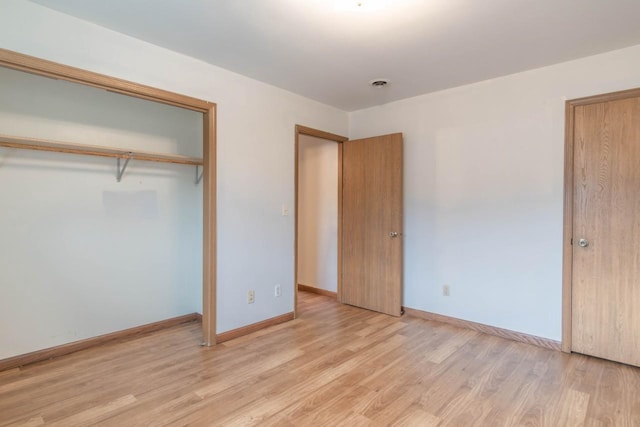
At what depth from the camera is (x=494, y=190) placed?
3199 millimetres

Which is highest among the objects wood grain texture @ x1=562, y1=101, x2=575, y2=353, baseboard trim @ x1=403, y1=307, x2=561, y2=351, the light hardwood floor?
wood grain texture @ x1=562, y1=101, x2=575, y2=353

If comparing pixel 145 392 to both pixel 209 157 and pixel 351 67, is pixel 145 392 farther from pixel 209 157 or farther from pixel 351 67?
pixel 351 67

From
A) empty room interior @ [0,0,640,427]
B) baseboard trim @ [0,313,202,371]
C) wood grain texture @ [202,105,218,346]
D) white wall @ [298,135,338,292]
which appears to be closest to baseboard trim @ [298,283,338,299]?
white wall @ [298,135,338,292]

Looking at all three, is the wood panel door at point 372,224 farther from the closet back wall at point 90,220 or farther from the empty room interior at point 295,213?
the closet back wall at point 90,220

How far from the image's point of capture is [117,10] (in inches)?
82.2

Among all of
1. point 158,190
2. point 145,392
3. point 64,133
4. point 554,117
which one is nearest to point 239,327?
point 145,392

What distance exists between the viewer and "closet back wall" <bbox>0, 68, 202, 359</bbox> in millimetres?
2512

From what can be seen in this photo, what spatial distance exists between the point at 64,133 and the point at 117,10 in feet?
3.94

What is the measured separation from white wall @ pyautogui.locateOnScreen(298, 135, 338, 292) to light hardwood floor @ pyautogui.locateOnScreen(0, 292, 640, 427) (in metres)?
1.55

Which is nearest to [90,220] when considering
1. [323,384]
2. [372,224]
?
[323,384]

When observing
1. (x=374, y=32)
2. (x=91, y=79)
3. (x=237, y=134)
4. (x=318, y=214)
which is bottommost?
(x=318, y=214)

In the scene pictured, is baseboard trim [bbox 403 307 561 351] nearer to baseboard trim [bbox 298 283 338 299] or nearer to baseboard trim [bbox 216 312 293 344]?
baseboard trim [bbox 298 283 338 299]

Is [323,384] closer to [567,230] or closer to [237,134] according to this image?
[237,134]

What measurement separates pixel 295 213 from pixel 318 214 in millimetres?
1095
